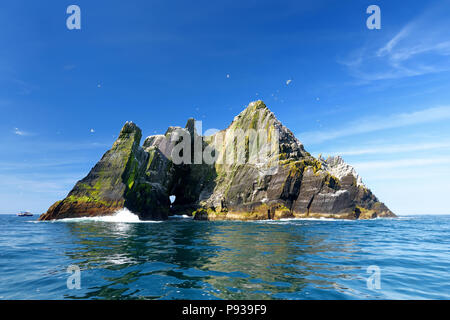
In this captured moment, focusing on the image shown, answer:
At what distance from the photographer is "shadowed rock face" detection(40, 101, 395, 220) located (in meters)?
60.2

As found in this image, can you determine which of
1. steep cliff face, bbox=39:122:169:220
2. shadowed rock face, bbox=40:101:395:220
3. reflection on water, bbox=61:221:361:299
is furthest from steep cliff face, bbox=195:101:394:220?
reflection on water, bbox=61:221:361:299

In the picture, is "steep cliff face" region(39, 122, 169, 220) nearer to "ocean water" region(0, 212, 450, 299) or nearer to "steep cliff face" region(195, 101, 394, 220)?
"steep cliff face" region(195, 101, 394, 220)

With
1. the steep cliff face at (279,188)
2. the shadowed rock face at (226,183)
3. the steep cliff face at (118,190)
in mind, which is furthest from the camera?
the steep cliff face at (279,188)

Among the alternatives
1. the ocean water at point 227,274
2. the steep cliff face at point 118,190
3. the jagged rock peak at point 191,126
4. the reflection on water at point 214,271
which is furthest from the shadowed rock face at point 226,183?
the reflection on water at point 214,271

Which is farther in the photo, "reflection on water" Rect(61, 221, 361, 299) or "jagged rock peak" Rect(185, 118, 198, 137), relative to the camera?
"jagged rock peak" Rect(185, 118, 198, 137)

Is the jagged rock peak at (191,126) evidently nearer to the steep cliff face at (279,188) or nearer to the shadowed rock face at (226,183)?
the shadowed rock face at (226,183)

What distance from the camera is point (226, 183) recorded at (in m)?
83.9

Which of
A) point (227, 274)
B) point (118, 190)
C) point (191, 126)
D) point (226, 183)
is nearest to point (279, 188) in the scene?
point (226, 183)

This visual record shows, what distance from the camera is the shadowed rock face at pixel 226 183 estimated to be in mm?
60188

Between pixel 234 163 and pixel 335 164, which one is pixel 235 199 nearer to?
pixel 234 163

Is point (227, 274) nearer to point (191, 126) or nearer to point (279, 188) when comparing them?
point (279, 188)
